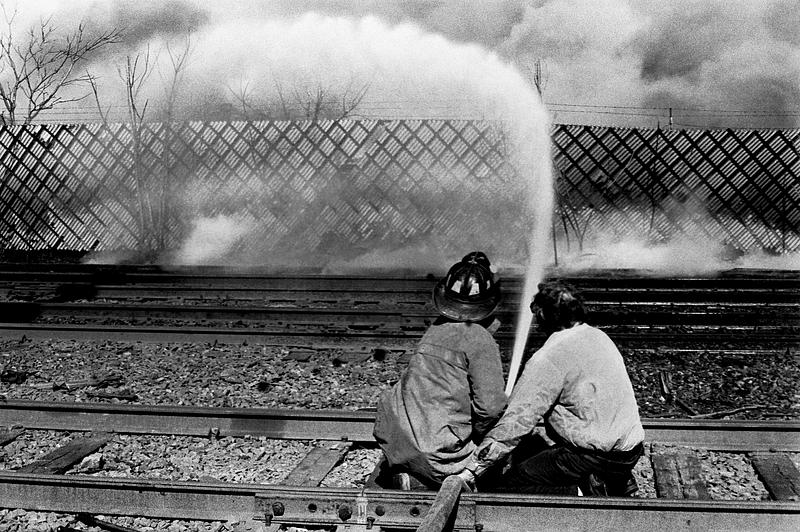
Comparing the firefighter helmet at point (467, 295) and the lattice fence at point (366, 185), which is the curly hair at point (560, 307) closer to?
the firefighter helmet at point (467, 295)

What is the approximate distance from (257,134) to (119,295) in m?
8.37

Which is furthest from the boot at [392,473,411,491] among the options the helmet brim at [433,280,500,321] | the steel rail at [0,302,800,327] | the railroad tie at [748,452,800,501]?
the steel rail at [0,302,800,327]

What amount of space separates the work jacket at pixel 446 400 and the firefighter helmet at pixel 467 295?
0.06 metres

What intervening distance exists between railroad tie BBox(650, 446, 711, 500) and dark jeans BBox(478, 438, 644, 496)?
582 mm

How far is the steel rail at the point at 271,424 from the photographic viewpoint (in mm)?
5438

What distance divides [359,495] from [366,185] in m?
15.7

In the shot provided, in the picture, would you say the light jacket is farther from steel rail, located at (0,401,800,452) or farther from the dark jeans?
steel rail, located at (0,401,800,452)

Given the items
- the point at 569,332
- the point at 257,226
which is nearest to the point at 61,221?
the point at 257,226

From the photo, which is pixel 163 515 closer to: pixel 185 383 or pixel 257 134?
pixel 185 383

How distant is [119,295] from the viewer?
12.4 m

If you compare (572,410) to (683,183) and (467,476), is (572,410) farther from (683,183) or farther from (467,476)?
(683,183)

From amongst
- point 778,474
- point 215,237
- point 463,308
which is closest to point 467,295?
point 463,308

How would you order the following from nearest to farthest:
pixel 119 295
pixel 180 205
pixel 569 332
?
pixel 569 332 → pixel 119 295 → pixel 180 205

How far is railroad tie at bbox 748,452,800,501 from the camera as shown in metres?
4.58
